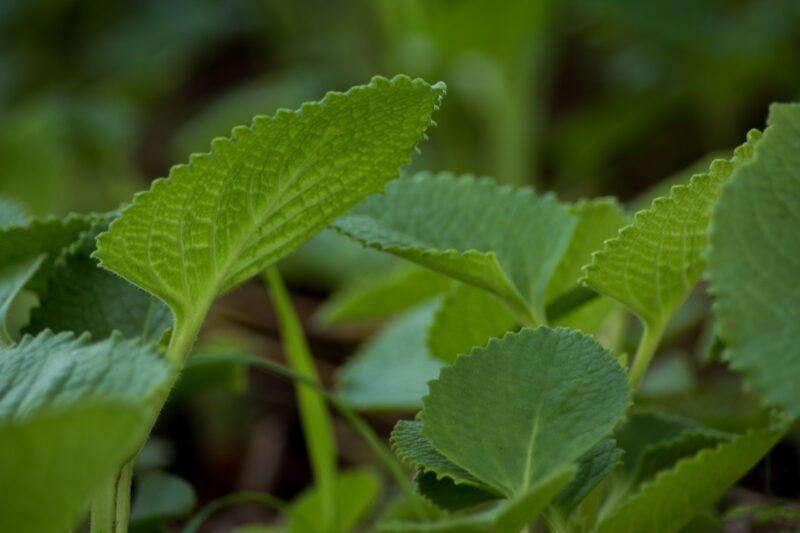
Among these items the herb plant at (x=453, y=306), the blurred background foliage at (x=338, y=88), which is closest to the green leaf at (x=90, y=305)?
the herb plant at (x=453, y=306)

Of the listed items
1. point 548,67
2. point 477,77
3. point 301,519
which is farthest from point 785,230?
point 548,67

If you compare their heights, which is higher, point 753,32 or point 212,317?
point 753,32

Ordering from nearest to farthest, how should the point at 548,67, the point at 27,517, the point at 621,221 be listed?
1. the point at 27,517
2. the point at 621,221
3. the point at 548,67

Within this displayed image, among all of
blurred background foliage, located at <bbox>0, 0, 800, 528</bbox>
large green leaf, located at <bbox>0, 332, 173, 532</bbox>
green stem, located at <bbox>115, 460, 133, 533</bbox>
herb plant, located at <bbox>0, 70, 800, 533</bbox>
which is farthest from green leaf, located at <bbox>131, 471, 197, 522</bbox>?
blurred background foliage, located at <bbox>0, 0, 800, 528</bbox>

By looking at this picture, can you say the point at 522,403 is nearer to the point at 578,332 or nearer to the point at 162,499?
the point at 578,332

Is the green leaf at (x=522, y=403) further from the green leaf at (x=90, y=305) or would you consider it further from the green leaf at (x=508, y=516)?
the green leaf at (x=90, y=305)

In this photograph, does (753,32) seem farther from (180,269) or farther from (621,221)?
(180,269)

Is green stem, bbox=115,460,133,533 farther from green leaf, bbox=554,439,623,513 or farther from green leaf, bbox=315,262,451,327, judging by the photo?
green leaf, bbox=315,262,451,327

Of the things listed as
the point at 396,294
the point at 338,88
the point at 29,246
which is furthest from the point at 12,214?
the point at 338,88
